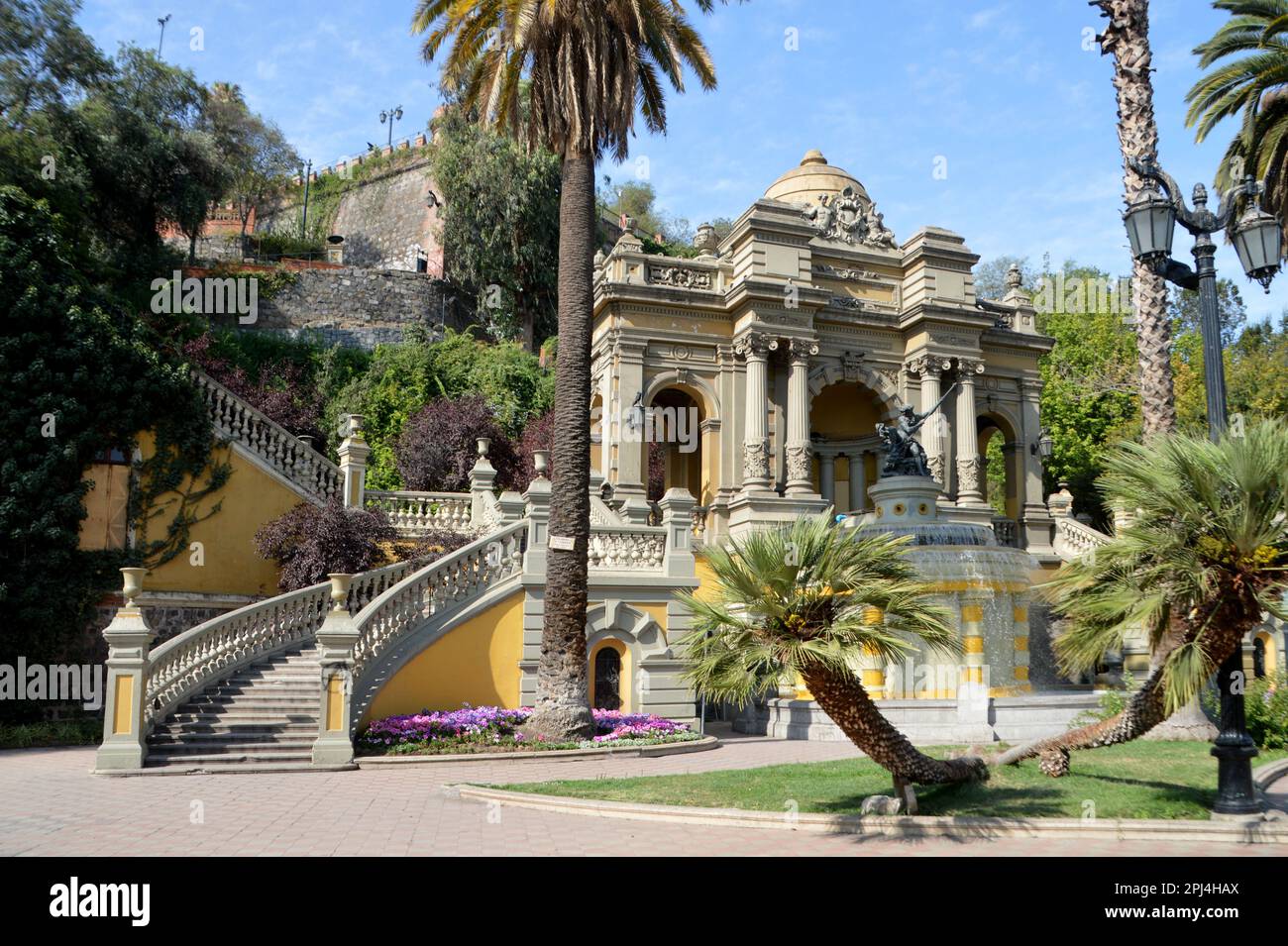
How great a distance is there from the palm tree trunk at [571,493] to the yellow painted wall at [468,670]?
1587 millimetres

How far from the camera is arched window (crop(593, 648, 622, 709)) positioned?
1798cm

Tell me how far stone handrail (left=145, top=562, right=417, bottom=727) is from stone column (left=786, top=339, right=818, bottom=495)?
39.6 ft

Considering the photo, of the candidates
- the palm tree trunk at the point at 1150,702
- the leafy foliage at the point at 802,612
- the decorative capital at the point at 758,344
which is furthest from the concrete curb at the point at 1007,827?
the decorative capital at the point at 758,344

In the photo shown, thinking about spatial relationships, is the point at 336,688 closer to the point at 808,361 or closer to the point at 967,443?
the point at 808,361

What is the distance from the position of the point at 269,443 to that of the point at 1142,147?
60.7 ft

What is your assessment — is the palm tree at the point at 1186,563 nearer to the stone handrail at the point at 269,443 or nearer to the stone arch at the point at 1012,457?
the stone handrail at the point at 269,443

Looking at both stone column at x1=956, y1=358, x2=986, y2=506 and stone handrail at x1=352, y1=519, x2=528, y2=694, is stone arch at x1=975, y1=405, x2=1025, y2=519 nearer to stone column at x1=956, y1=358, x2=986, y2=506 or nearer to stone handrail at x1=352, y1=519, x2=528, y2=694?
stone column at x1=956, y1=358, x2=986, y2=506

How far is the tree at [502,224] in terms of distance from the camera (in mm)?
43125

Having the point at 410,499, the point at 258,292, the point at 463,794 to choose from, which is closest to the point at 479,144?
the point at 258,292

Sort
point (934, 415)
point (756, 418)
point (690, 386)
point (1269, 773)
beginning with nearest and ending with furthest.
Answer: point (1269, 773) → point (756, 418) → point (690, 386) → point (934, 415)

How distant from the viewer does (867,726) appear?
28.4ft

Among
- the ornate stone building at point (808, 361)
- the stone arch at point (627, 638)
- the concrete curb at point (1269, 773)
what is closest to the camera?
the concrete curb at point (1269, 773)

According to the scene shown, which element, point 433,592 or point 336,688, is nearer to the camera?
point 336,688

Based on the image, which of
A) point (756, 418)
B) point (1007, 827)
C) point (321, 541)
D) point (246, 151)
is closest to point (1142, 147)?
point (756, 418)
